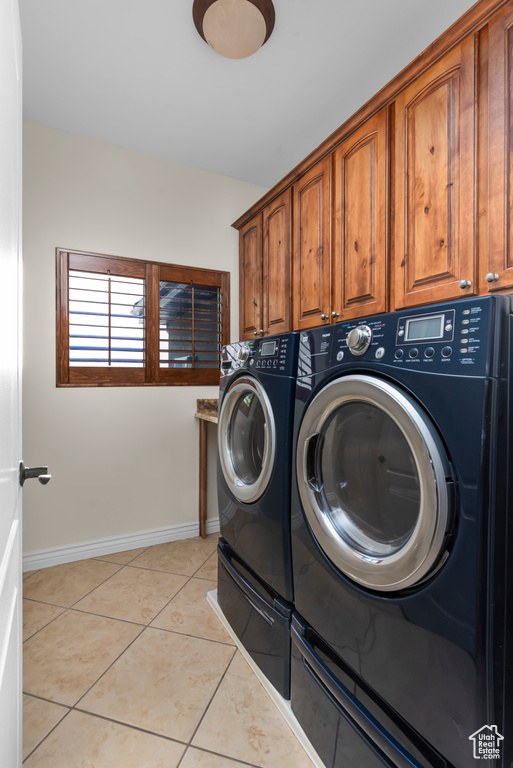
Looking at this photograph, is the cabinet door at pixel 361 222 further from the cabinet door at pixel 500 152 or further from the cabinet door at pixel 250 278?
the cabinet door at pixel 250 278

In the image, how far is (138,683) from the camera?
1392 mm

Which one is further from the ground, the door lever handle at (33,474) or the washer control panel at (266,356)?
the washer control panel at (266,356)

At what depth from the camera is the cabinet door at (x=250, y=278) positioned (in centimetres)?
252

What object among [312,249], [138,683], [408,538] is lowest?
[138,683]

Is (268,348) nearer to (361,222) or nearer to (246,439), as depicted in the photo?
(246,439)

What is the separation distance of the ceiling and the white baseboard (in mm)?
2524

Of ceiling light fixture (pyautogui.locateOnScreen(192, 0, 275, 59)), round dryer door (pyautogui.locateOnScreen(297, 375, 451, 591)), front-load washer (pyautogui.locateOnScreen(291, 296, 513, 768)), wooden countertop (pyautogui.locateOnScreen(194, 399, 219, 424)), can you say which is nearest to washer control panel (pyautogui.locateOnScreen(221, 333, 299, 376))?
front-load washer (pyautogui.locateOnScreen(291, 296, 513, 768))

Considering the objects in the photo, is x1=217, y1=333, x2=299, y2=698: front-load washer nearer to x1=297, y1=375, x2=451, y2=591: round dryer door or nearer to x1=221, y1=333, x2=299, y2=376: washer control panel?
x1=221, y1=333, x2=299, y2=376: washer control panel

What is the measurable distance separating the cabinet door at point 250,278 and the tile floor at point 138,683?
1624 mm

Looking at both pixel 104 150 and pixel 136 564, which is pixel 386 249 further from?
pixel 136 564

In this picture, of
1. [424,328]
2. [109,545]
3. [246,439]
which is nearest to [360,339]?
[424,328]

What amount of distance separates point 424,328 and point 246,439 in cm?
96

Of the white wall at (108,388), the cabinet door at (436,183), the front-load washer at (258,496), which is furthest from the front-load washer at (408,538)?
the white wall at (108,388)

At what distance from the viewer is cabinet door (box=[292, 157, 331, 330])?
6.21 feet
